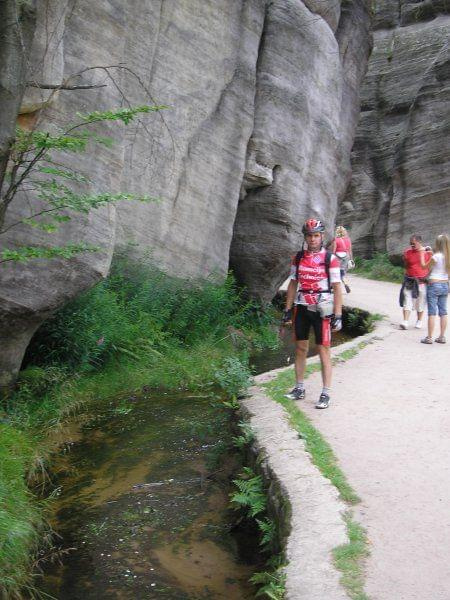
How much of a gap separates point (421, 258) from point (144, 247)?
16.2 ft

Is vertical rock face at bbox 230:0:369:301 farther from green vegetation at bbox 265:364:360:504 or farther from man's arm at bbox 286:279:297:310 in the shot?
man's arm at bbox 286:279:297:310

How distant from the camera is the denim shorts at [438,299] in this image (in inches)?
417

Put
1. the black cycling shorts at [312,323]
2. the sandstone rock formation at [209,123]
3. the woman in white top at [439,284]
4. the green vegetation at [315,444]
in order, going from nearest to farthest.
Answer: the green vegetation at [315,444] < the black cycling shorts at [312,323] < the sandstone rock formation at [209,123] < the woman in white top at [439,284]

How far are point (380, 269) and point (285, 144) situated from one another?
1088cm

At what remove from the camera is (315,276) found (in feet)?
22.1

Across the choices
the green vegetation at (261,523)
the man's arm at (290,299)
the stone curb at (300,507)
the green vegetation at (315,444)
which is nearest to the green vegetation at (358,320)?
the green vegetation at (315,444)

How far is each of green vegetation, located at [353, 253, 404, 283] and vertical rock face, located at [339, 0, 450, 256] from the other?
0.63 meters

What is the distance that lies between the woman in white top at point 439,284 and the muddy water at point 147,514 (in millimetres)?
4418

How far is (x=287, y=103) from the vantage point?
14.2m

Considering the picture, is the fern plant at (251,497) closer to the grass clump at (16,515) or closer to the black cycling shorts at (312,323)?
the grass clump at (16,515)

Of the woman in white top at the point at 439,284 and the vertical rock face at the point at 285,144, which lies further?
the vertical rock face at the point at 285,144

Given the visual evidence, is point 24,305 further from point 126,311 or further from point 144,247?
A: point 144,247

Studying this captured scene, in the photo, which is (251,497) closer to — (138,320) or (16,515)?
(16,515)

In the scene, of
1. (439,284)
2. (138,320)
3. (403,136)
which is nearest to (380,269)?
(403,136)
